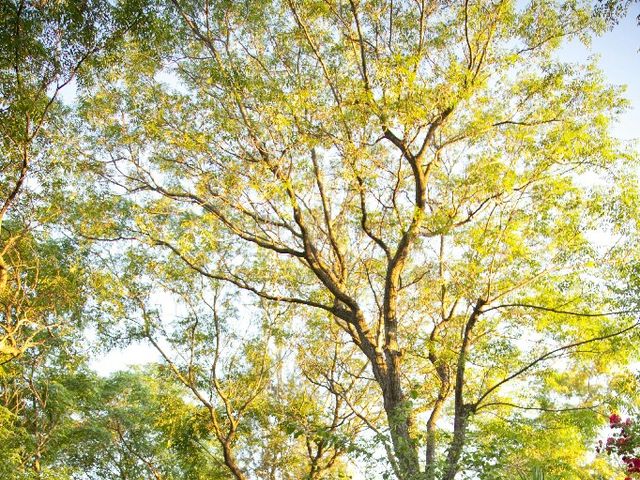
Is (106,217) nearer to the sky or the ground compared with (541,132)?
nearer to the ground

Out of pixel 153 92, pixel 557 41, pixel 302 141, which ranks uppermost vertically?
pixel 557 41

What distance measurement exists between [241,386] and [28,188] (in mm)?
5993

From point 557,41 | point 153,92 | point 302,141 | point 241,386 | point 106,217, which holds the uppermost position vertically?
point 557,41

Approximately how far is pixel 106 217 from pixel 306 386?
650cm

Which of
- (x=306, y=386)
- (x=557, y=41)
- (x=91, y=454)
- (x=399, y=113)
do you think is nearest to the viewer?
(x=399, y=113)

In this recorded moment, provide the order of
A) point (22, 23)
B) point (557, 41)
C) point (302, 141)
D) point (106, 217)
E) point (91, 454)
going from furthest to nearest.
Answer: point (91, 454)
point (106, 217)
point (557, 41)
point (302, 141)
point (22, 23)

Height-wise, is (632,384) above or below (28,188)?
below

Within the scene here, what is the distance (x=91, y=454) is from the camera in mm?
14883

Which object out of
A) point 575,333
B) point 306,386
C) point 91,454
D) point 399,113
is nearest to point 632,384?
point 575,333

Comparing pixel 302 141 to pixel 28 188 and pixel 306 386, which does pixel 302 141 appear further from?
pixel 306 386

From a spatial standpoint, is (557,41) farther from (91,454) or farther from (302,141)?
(91,454)

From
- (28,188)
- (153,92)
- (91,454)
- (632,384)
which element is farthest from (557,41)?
(91,454)

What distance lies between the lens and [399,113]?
21.4 feet

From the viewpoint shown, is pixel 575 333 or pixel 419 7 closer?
pixel 575 333
